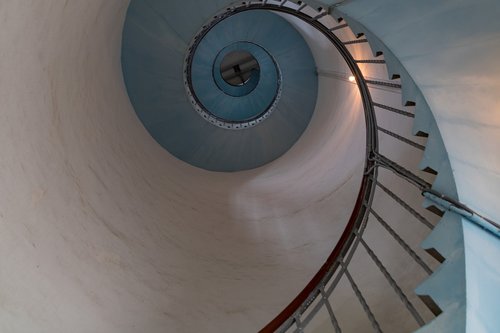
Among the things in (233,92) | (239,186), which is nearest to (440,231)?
(239,186)

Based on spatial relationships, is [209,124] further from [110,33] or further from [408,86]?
[408,86]

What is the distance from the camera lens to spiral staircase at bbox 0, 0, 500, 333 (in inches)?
96.5

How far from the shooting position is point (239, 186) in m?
6.87

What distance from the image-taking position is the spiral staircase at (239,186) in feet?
8.04

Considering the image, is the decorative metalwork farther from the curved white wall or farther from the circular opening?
the circular opening

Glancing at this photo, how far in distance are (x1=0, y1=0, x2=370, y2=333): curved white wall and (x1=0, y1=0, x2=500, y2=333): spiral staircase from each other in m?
0.02

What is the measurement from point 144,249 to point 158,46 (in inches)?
146

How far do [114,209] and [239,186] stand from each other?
320 cm

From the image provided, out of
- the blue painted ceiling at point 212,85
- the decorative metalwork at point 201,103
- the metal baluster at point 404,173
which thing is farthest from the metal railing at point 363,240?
the blue painted ceiling at point 212,85

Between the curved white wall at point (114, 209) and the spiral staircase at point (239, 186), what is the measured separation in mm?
20

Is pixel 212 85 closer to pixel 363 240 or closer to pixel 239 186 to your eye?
pixel 239 186

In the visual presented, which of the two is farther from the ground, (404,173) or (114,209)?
(114,209)

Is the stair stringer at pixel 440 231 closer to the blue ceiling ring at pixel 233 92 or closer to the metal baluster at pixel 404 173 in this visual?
the metal baluster at pixel 404 173

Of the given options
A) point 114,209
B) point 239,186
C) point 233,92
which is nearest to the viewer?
point 114,209
